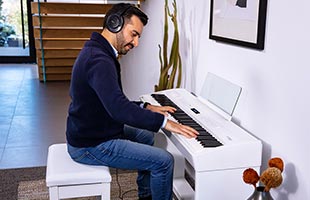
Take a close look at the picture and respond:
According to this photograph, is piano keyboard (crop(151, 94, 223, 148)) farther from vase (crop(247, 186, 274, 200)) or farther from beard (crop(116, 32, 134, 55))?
beard (crop(116, 32, 134, 55))

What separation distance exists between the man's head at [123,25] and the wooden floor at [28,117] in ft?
5.53

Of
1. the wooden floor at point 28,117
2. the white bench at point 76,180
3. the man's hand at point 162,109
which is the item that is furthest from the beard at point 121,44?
the wooden floor at point 28,117

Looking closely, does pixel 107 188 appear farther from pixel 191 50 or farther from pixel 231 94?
pixel 191 50

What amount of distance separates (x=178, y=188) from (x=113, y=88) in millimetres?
1045

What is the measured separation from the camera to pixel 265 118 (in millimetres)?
1896

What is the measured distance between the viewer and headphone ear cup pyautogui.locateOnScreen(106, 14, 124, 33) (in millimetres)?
1851

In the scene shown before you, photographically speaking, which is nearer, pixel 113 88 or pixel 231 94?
pixel 113 88

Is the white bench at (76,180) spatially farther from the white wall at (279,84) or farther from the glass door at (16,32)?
the glass door at (16,32)

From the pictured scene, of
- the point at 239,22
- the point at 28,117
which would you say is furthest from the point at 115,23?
the point at 28,117

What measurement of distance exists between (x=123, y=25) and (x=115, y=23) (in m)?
0.04

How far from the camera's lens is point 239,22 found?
2.11 meters

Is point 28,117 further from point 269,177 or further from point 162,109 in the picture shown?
point 269,177

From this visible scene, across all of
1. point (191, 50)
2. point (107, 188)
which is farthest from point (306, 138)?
point (191, 50)

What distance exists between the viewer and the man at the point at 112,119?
181cm
